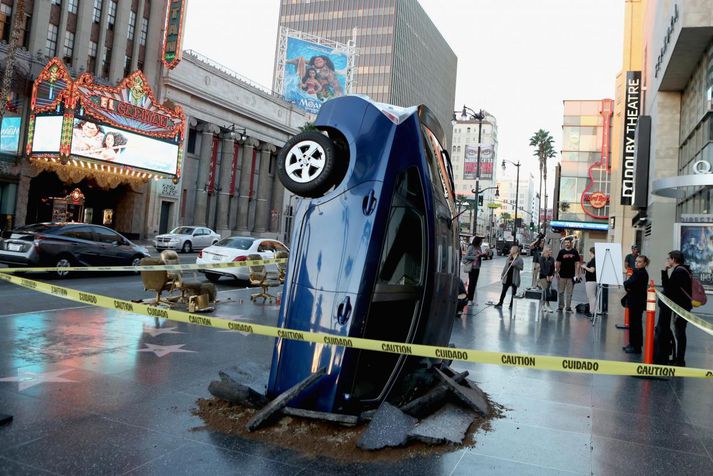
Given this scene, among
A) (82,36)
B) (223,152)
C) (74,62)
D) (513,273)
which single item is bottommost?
(513,273)

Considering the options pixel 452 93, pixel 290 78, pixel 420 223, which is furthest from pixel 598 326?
pixel 452 93

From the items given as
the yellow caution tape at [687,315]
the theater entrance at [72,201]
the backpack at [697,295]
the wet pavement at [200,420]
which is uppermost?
the theater entrance at [72,201]

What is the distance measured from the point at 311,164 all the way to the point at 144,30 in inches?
1616

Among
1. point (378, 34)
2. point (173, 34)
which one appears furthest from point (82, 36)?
point (378, 34)

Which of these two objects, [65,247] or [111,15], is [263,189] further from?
[65,247]

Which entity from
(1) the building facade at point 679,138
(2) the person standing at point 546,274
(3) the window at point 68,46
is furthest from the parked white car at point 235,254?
(3) the window at point 68,46

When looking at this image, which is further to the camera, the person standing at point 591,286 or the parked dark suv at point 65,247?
the parked dark suv at point 65,247

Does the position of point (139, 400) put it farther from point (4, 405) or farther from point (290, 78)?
point (290, 78)

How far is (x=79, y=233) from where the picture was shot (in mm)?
14852

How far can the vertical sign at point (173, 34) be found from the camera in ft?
124

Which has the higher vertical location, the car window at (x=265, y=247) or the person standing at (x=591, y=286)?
the car window at (x=265, y=247)

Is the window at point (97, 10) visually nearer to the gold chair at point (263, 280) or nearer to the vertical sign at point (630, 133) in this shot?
the gold chair at point (263, 280)

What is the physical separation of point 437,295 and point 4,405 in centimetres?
376

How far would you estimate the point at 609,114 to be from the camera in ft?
169
